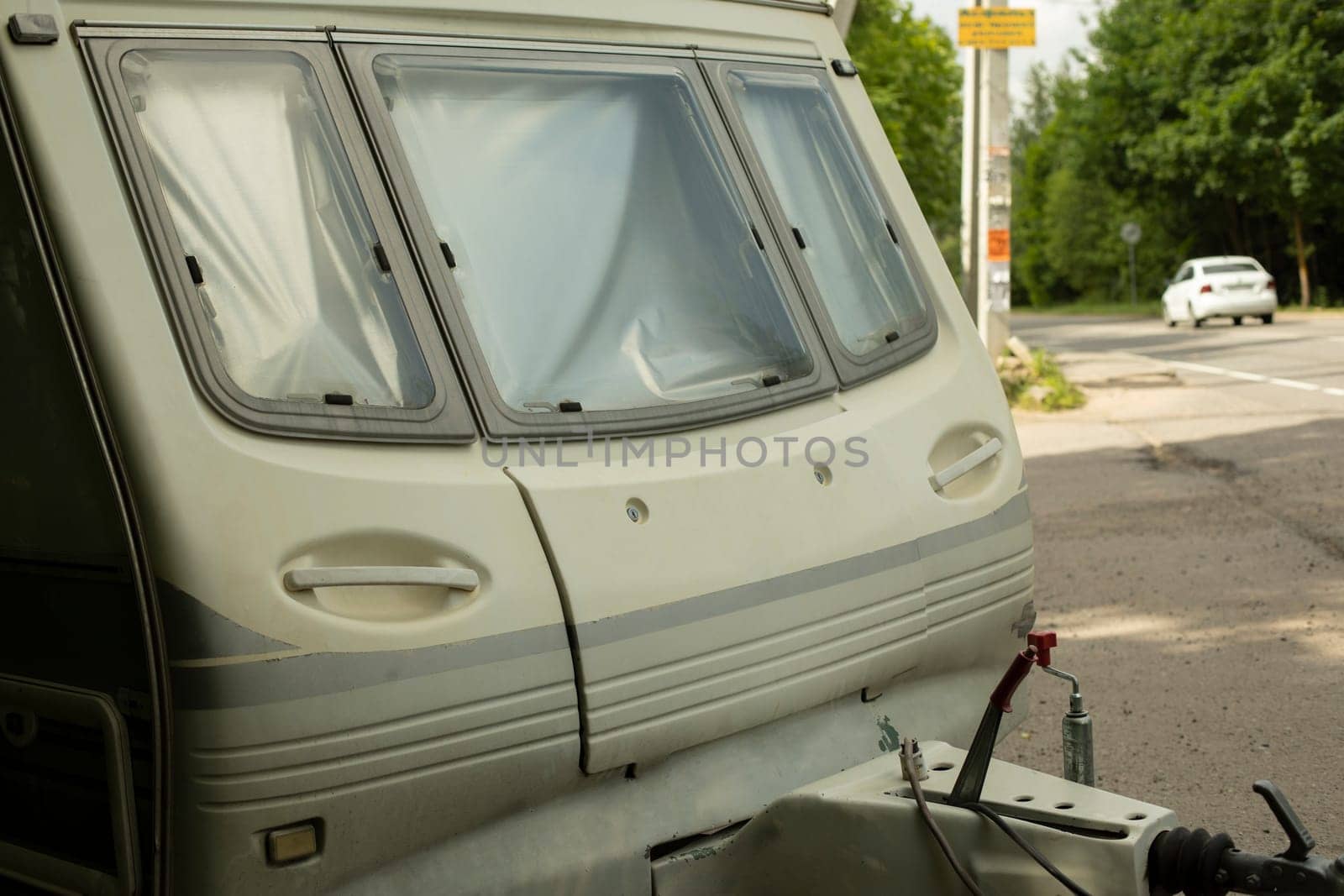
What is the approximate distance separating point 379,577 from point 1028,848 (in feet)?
4.08

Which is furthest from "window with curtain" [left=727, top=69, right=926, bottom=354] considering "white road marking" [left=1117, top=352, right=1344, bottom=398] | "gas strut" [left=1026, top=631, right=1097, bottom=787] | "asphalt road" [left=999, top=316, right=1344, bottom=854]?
"white road marking" [left=1117, top=352, right=1344, bottom=398]

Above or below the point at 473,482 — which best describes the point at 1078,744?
below

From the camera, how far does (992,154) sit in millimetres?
16141

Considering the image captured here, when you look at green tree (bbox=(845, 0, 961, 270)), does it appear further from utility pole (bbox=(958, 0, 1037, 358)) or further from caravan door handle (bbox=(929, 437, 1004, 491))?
caravan door handle (bbox=(929, 437, 1004, 491))

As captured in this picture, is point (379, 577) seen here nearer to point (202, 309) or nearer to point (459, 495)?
point (459, 495)

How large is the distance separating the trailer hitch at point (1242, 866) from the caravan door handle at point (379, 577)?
1300mm

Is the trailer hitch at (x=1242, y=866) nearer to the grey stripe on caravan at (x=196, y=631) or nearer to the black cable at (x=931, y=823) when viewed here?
the black cable at (x=931, y=823)

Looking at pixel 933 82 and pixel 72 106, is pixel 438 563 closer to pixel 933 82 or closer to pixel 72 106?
pixel 72 106

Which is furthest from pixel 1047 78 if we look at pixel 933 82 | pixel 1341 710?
pixel 1341 710

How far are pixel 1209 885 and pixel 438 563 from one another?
145 centimetres

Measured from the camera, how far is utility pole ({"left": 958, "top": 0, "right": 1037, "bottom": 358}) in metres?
16.0

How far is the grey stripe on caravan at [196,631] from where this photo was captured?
2525 millimetres

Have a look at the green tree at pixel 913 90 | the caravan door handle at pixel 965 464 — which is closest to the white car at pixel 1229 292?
the green tree at pixel 913 90
